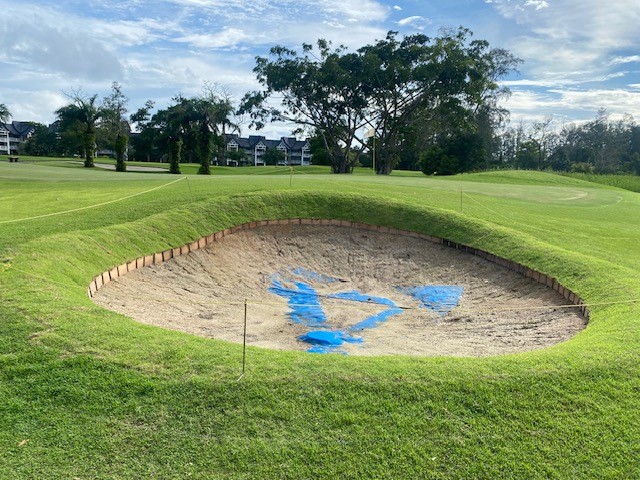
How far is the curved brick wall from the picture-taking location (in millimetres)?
9469

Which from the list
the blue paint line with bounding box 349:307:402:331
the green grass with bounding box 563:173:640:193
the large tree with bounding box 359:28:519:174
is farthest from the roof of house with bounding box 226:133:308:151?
the blue paint line with bounding box 349:307:402:331

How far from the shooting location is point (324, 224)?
1545 centimetres

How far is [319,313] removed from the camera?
1027 cm

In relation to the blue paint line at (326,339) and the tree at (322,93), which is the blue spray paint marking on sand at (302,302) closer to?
the blue paint line at (326,339)

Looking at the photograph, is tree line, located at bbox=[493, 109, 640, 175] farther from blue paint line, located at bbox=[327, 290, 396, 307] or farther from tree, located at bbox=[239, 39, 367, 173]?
blue paint line, located at bbox=[327, 290, 396, 307]

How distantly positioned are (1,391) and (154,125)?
219 ft

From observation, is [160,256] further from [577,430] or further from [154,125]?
[154,125]

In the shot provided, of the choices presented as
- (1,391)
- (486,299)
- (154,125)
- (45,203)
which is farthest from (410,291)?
(154,125)

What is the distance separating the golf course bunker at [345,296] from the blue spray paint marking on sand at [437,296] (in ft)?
0.08

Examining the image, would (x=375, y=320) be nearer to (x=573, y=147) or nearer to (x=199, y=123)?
(x=199, y=123)

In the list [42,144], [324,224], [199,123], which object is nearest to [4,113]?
[42,144]

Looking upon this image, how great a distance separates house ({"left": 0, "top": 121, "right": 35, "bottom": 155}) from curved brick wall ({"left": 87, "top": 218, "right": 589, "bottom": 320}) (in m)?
95.7

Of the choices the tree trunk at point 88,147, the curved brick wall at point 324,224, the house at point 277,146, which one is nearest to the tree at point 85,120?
the tree trunk at point 88,147

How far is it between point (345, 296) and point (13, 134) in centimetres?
10491
